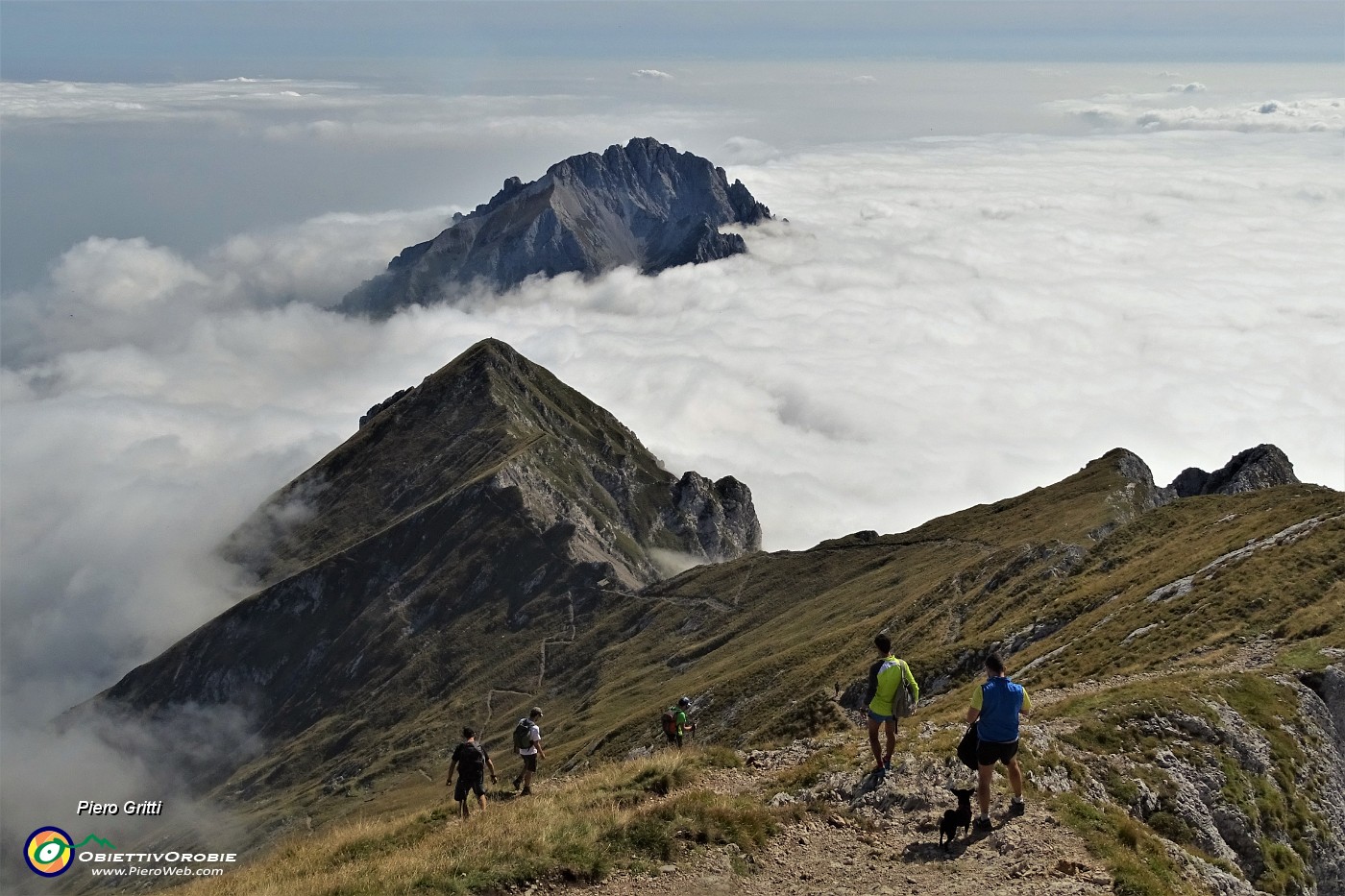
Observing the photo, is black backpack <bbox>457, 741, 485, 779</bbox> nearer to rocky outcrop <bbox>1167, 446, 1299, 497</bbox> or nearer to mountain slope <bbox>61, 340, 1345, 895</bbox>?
mountain slope <bbox>61, 340, 1345, 895</bbox>

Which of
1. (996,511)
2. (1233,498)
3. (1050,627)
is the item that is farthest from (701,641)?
(1050,627)

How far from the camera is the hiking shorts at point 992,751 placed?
2388 centimetres

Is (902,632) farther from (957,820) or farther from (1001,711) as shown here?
(1001,711)

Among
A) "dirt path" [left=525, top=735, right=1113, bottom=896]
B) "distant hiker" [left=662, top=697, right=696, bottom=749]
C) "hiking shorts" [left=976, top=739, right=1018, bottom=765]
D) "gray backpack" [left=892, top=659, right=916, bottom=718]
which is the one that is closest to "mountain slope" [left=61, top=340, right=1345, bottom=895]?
"dirt path" [left=525, top=735, right=1113, bottom=896]

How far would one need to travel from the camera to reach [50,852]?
36.4 m

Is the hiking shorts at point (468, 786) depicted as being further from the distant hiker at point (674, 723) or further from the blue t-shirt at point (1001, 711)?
the blue t-shirt at point (1001, 711)

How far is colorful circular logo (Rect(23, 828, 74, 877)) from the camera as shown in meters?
35.9

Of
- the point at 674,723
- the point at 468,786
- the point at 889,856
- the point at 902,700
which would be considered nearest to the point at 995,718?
the point at 902,700

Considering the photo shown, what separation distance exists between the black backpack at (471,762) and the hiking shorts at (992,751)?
1443 cm

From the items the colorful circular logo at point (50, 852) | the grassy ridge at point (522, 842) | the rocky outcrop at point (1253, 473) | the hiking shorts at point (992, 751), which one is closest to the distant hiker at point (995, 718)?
the hiking shorts at point (992, 751)

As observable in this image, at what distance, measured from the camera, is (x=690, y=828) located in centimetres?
2525

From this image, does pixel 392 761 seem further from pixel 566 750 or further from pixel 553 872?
pixel 553 872

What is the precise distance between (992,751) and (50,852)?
33177 millimetres

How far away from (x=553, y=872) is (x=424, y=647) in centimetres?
18479
